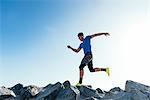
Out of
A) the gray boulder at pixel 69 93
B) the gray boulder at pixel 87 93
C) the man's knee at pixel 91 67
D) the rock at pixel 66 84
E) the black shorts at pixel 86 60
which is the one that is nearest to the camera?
the black shorts at pixel 86 60

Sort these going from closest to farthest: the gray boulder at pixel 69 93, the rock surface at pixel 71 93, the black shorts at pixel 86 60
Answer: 1. the rock surface at pixel 71 93
2. the black shorts at pixel 86 60
3. the gray boulder at pixel 69 93

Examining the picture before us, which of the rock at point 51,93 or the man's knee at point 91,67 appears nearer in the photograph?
the man's knee at point 91,67

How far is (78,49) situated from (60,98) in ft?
15.3

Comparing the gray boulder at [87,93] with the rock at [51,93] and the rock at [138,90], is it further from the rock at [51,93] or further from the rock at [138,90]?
the rock at [138,90]

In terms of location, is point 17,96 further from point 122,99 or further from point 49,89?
point 122,99

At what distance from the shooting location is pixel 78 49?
22.9 meters

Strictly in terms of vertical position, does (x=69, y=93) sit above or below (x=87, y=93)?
above

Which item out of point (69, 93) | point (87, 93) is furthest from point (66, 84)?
point (69, 93)

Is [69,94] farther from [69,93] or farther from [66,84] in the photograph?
[66,84]

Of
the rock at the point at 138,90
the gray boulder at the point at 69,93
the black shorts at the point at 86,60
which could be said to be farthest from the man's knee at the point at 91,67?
the rock at the point at 138,90

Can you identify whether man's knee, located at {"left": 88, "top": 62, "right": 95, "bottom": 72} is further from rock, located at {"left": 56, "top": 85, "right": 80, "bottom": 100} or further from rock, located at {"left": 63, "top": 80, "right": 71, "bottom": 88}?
rock, located at {"left": 63, "top": 80, "right": 71, "bottom": 88}

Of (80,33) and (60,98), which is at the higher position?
(80,33)

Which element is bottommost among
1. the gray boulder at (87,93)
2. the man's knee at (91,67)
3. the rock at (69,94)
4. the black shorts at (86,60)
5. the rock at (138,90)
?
the gray boulder at (87,93)

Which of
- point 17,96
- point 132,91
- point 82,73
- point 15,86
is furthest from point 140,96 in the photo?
point 15,86
